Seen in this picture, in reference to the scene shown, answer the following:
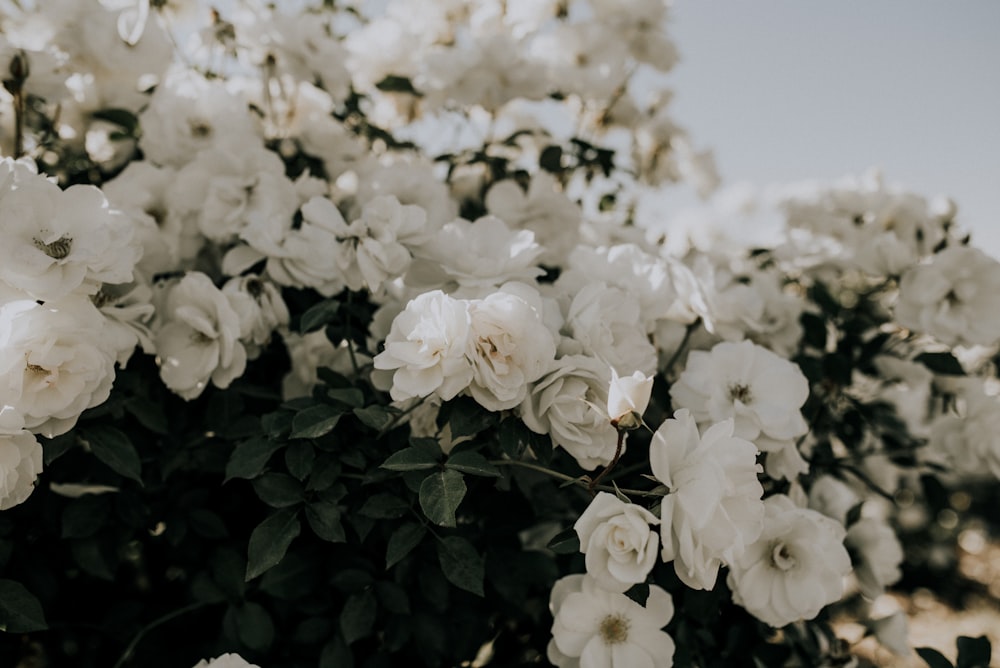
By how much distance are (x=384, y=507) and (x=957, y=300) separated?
139 centimetres

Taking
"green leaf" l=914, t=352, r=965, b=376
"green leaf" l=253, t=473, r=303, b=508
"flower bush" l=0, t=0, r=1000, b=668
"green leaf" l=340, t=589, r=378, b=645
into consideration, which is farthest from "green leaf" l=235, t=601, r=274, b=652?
"green leaf" l=914, t=352, r=965, b=376

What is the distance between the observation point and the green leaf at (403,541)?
39.0 inches

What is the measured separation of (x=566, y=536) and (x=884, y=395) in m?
1.59

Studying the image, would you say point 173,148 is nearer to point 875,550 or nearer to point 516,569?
point 516,569

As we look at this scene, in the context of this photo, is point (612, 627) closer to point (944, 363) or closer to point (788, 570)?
point (788, 570)

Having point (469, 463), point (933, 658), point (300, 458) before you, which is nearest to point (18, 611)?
point (300, 458)

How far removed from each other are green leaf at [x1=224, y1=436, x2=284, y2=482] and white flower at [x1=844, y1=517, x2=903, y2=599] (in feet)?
4.01

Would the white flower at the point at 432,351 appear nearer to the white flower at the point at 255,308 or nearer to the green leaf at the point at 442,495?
the green leaf at the point at 442,495

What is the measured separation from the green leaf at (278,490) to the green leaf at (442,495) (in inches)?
9.4

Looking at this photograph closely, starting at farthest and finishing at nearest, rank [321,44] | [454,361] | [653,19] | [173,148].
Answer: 1. [653,19]
2. [321,44]
3. [173,148]
4. [454,361]

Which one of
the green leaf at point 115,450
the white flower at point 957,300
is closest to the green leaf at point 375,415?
the green leaf at point 115,450

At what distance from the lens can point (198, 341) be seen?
4.01 feet

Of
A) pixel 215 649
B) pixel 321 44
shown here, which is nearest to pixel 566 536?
pixel 215 649

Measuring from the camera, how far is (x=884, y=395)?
2.16 m
